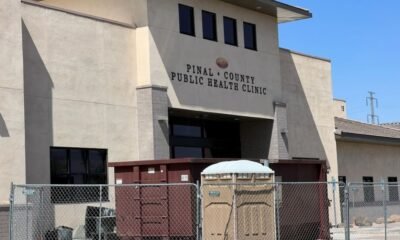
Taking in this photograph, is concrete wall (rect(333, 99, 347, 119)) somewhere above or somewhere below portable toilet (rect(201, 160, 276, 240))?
above

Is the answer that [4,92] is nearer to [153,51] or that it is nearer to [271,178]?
[153,51]

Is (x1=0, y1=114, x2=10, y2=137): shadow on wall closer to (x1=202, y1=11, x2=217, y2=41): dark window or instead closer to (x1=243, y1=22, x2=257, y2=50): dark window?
(x1=202, y1=11, x2=217, y2=41): dark window

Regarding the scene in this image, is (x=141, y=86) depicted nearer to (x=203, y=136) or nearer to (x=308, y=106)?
(x=203, y=136)

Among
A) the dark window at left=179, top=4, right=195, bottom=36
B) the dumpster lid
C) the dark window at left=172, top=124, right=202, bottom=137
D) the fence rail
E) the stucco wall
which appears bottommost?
the fence rail

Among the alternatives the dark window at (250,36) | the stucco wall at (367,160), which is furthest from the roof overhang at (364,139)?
the dark window at (250,36)

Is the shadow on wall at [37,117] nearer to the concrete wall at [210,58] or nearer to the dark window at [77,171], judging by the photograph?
the dark window at [77,171]

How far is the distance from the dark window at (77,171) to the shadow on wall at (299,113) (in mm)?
9644

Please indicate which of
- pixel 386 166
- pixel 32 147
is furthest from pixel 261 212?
pixel 386 166

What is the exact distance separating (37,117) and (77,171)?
2.32m

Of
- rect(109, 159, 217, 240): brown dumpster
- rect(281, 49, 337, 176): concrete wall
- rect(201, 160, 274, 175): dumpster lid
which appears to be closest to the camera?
rect(201, 160, 274, 175): dumpster lid

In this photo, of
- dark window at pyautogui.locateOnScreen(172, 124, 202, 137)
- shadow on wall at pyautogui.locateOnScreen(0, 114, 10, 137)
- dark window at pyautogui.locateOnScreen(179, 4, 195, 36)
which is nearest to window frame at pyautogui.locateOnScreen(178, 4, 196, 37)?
dark window at pyautogui.locateOnScreen(179, 4, 195, 36)

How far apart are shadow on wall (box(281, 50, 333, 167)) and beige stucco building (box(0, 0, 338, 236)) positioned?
0.25ft

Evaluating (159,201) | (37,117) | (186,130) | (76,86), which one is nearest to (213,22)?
(186,130)

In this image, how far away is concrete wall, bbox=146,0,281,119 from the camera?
23.0 meters
